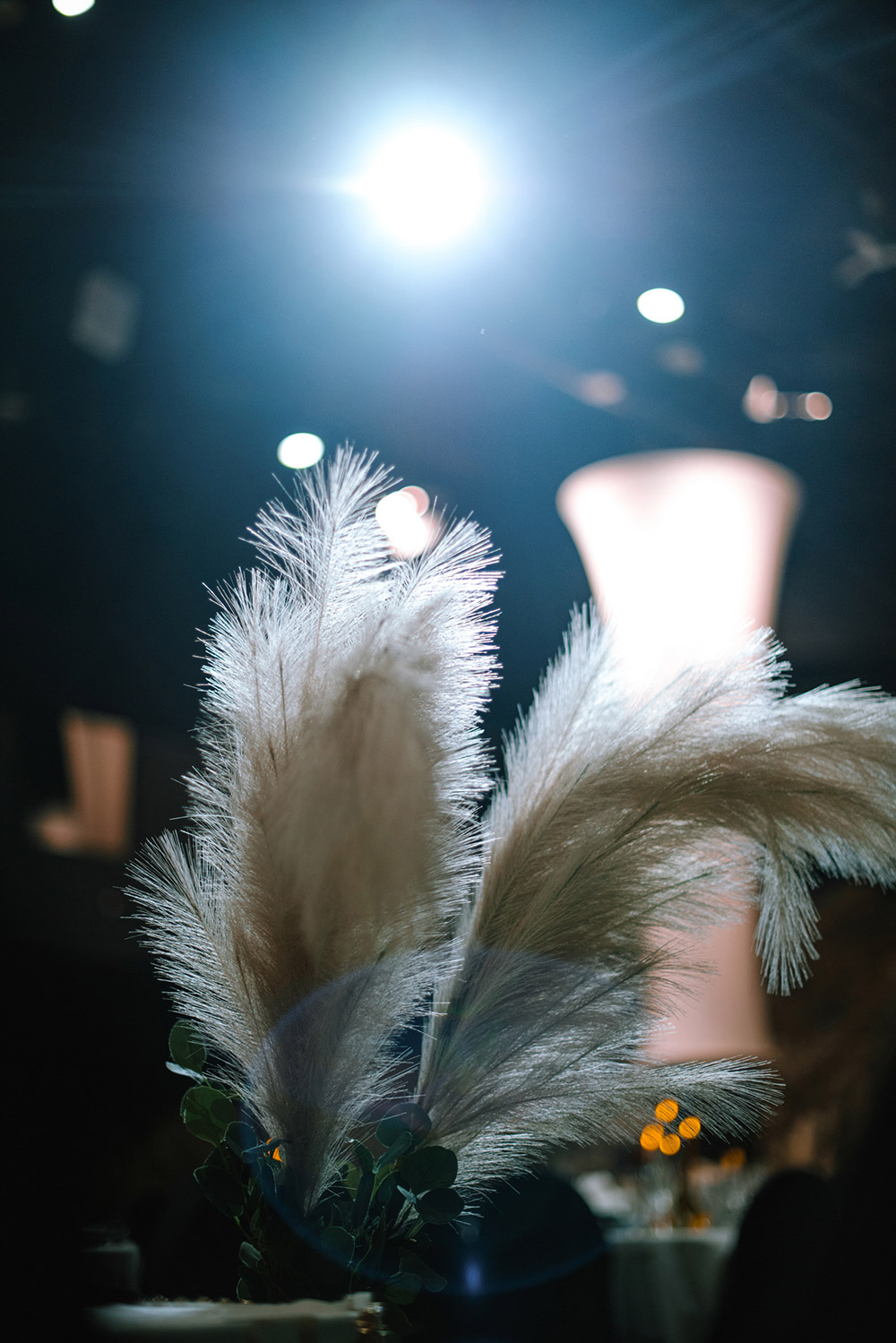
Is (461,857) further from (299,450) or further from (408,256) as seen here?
(408,256)

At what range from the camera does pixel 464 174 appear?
2064 millimetres

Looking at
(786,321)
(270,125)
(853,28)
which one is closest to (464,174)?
(270,125)

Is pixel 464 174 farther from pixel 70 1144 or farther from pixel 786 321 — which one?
pixel 70 1144

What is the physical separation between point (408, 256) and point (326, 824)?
190 centimetres

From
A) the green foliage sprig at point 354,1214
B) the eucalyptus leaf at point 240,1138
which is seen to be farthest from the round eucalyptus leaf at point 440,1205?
the eucalyptus leaf at point 240,1138

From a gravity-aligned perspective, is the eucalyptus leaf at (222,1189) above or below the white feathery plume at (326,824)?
below

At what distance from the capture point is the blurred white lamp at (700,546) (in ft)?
7.36

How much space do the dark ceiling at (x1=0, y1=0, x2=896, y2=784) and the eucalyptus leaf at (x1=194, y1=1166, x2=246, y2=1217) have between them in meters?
0.88

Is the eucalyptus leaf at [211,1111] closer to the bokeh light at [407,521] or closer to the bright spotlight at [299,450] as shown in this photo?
the bokeh light at [407,521]

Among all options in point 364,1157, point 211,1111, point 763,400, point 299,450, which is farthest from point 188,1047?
point 763,400

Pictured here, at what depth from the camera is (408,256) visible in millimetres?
2172

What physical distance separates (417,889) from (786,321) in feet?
8.18

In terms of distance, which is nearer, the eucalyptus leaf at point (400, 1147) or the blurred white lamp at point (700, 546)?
the eucalyptus leaf at point (400, 1147)

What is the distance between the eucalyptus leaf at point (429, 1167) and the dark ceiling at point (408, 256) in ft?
2.85
